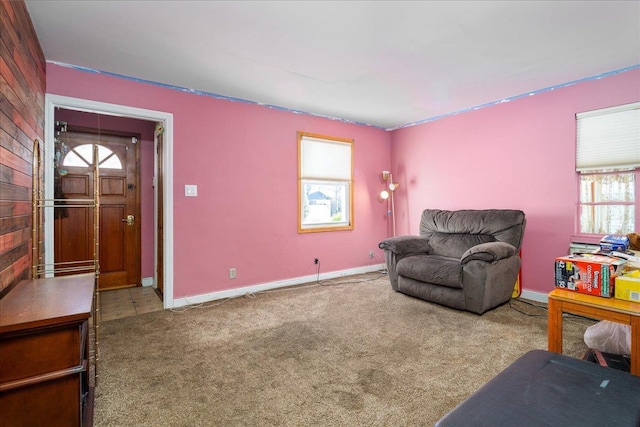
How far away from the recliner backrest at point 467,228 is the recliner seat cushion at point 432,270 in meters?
0.29

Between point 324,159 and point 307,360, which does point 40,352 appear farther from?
point 324,159

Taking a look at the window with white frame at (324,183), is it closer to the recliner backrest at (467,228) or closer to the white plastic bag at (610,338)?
the recliner backrest at (467,228)

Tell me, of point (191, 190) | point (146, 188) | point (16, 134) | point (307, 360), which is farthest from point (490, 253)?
point (146, 188)

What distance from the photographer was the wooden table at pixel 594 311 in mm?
1541

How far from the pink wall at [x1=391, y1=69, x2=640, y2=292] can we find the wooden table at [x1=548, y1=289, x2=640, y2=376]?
75.0 inches

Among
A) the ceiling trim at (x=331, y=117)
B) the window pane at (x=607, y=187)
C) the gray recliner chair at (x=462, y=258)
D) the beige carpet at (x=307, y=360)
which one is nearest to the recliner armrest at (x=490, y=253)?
the gray recliner chair at (x=462, y=258)

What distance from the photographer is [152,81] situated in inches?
124

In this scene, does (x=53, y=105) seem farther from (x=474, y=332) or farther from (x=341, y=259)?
(x=474, y=332)

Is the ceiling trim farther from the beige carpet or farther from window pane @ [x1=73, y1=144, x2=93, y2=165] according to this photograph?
the beige carpet

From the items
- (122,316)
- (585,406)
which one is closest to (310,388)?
(585,406)

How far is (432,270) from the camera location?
321cm

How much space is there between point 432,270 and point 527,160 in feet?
5.63

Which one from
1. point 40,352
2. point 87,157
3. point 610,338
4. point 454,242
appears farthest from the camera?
point 87,157

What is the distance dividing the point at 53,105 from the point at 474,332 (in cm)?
407
